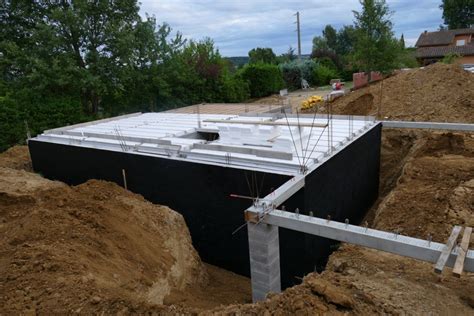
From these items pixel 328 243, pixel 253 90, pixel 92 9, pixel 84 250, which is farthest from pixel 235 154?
pixel 253 90

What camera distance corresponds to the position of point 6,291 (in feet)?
12.9

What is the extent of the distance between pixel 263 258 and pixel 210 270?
2.70 meters

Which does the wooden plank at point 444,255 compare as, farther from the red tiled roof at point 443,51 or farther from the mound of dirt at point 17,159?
the red tiled roof at point 443,51

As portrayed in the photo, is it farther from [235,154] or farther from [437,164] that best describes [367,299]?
[437,164]

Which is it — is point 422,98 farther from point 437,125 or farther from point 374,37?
point 374,37

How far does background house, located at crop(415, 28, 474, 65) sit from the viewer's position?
156 feet

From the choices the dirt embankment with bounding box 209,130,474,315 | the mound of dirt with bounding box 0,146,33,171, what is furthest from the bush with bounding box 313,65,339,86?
the mound of dirt with bounding box 0,146,33,171

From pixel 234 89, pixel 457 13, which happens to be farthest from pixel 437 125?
pixel 457 13

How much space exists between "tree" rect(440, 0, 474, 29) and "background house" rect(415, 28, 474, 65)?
11924mm

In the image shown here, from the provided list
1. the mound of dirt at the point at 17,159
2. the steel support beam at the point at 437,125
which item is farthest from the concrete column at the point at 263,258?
the mound of dirt at the point at 17,159

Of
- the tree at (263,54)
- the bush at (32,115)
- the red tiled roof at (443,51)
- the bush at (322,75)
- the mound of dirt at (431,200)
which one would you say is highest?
the tree at (263,54)

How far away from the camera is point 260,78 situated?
30.7m

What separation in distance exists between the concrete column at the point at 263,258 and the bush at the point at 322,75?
3473 cm

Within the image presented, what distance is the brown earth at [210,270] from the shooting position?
3.64m
